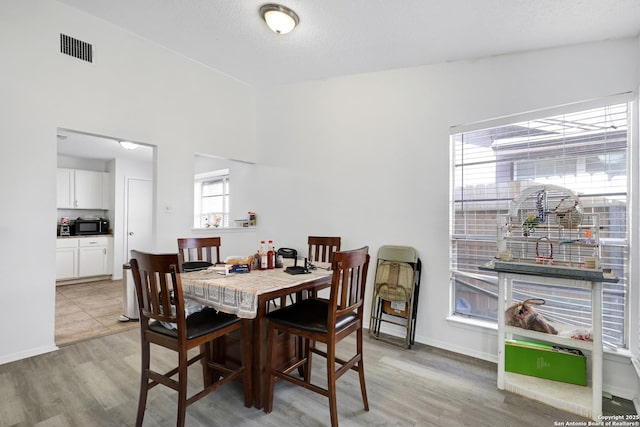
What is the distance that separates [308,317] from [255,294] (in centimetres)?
43

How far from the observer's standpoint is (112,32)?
119 inches

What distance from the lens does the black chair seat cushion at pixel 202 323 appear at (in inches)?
65.6

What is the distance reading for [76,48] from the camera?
9.30 feet

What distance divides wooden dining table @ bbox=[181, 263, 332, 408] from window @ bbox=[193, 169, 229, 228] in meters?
3.52

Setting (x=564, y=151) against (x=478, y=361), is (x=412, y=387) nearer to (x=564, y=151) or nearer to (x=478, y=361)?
(x=478, y=361)

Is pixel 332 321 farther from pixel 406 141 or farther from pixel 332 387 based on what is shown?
pixel 406 141

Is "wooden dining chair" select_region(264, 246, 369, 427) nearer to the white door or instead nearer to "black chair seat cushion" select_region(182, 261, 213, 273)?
"black chair seat cushion" select_region(182, 261, 213, 273)

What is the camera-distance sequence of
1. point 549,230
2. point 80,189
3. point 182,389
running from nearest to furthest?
1. point 182,389
2. point 549,230
3. point 80,189

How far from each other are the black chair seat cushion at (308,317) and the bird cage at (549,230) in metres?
1.38

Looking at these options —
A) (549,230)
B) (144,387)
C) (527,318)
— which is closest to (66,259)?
(144,387)

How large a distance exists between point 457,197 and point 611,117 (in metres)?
1.19

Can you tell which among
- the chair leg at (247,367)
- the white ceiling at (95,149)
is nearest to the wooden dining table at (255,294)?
the chair leg at (247,367)

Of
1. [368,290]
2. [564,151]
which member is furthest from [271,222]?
[564,151]

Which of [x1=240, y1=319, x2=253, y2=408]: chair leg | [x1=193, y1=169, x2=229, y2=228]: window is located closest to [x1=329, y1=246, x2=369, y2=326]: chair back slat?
[x1=240, y1=319, x2=253, y2=408]: chair leg
